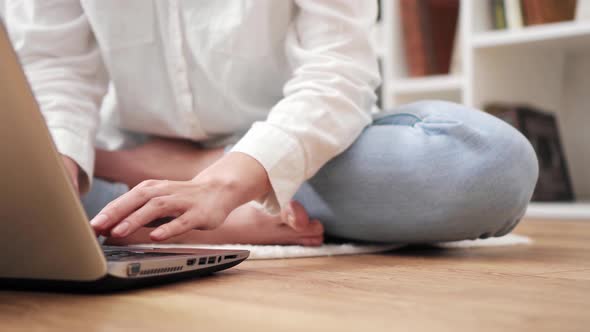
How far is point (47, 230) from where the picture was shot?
1.61 ft

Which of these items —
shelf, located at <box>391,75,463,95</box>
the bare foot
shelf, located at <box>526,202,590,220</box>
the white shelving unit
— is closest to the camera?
the bare foot

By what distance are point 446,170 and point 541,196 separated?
1044 mm

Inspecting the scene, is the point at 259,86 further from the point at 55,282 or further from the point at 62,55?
the point at 55,282

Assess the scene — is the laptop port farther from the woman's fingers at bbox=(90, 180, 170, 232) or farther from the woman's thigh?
the woman's thigh

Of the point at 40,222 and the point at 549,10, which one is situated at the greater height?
the point at 40,222

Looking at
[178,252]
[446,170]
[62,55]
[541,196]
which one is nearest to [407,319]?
[178,252]

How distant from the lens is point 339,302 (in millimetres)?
525

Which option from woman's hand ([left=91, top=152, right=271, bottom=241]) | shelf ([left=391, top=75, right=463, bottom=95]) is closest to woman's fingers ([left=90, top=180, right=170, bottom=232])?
woman's hand ([left=91, top=152, right=271, bottom=241])

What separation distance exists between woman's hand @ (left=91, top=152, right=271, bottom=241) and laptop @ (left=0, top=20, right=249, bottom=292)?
42 mm

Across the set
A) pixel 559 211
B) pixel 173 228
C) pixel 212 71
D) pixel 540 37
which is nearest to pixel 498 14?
pixel 540 37

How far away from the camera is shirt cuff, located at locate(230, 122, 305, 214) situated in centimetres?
77

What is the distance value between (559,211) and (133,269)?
4.27ft

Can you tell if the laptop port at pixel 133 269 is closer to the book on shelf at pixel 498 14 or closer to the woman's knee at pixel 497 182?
the woman's knee at pixel 497 182

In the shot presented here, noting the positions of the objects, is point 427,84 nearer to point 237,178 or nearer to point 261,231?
point 261,231
